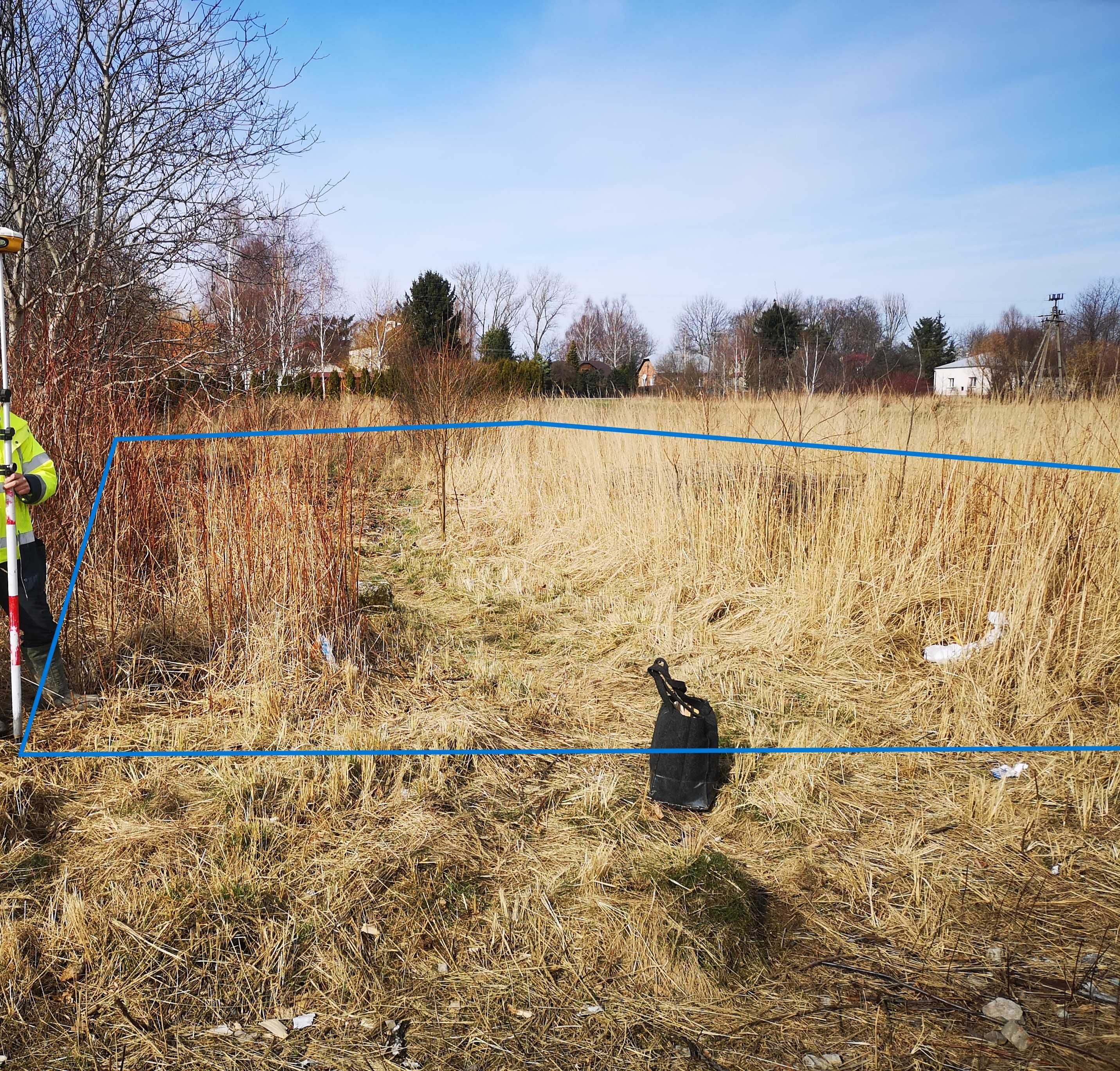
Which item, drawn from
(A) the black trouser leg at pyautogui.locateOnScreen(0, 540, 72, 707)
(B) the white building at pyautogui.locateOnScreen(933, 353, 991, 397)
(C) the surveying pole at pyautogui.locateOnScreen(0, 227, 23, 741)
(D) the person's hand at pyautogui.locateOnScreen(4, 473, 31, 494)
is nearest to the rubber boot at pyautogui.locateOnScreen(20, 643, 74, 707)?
(A) the black trouser leg at pyautogui.locateOnScreen(0, 540, 72, 707)

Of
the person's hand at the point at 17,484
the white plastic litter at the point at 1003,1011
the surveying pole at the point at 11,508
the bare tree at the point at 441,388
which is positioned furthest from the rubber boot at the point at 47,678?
the white plastic litter at the point at 1003,1011

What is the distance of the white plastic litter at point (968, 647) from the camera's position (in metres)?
3.48

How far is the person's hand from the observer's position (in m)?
2.59

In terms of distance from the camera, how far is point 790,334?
17484mm

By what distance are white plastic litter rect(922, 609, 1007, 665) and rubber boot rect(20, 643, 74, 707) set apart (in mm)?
3818

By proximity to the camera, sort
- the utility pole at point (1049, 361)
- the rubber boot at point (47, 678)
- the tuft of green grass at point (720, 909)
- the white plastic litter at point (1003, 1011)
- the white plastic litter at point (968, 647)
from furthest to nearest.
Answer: the utility pole at point (1049, 361), the white plastic litter at point (968, 647), the rubber boot at point (47, 678), the tuft of green grass at point (720, 909), the white plastic litter at point (1003, 1011)

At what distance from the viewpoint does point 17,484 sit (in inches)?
103

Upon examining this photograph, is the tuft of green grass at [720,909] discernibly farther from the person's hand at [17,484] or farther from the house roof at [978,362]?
the house roof at [978,362]

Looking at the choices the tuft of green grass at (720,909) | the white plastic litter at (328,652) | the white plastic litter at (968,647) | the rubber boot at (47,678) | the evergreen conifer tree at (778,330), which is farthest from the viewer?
the evergreen conifer tree at (778,330)

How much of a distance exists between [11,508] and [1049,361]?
21.7ft

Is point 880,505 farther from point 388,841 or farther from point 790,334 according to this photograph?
point 790,334

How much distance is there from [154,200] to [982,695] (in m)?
7.34

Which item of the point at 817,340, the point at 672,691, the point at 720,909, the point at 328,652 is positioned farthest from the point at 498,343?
the point at 720,909

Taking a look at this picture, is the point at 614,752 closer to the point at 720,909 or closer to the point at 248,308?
the point at 720,909
